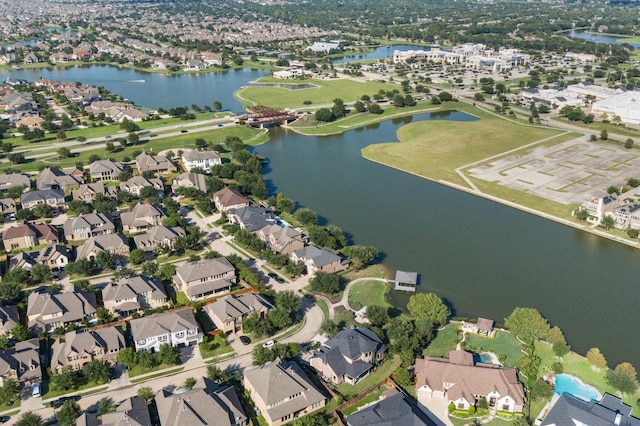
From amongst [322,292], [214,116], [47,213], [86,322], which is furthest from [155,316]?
[214,116]

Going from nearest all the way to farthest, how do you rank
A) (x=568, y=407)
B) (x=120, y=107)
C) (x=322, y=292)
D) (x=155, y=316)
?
(x=568, y=407)
(x=155, y=316)
(x=322, y=292)
(x=120, y=107)

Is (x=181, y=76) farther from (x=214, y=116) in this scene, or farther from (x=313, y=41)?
(x=313, y=41)

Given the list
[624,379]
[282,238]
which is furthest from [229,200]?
[624,379]

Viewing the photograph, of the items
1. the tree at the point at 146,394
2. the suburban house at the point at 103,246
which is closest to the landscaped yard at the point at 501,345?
the tree at the point at 146,394

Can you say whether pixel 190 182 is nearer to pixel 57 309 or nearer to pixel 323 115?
pixel 57 309

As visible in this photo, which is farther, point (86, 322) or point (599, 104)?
point (599, 104)

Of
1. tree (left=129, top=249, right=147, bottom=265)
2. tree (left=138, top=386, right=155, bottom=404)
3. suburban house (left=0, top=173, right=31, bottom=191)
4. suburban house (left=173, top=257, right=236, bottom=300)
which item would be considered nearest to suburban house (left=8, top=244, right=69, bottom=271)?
tree (left=129, top=249, right=147, bottom=265)

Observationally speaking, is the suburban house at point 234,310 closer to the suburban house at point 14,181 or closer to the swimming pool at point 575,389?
the swimming pool at point 575,389
